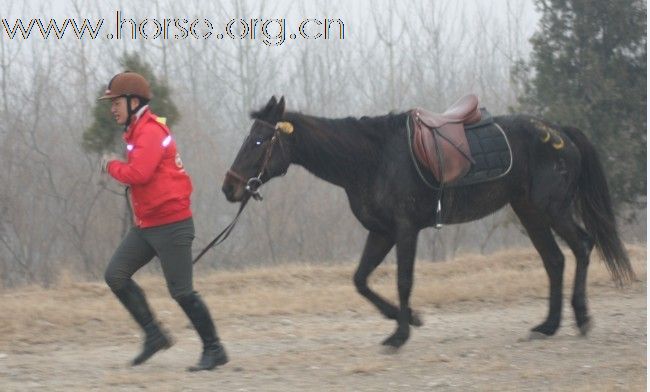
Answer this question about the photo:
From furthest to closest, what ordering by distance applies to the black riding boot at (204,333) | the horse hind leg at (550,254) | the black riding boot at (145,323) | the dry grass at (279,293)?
1. the dry grass at (279,293)
2. the horse hind leg at (550,254)
3. the black riding boot at (145,323)
4. the black riding boot at (204,333)

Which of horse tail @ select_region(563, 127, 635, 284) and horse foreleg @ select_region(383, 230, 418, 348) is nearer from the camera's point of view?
horse foreleg @ select_region(383, 230, 418, 348)

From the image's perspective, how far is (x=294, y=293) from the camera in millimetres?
11094

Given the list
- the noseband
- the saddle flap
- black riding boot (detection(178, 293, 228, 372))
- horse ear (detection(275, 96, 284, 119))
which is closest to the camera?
black riding boot (detection(178, 293, 228, 372))

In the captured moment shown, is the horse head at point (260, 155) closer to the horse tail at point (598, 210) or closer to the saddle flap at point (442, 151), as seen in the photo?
the saddle flap at point (442, 151)

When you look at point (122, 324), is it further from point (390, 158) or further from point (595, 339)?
point (595, 339)

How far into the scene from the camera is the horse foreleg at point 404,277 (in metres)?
7.36

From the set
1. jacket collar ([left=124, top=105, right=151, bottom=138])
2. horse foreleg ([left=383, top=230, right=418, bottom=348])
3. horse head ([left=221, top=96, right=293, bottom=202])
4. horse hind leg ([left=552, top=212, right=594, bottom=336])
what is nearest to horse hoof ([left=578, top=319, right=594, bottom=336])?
horse hind leg ([left=552, top=212, right=594, bottom=336])

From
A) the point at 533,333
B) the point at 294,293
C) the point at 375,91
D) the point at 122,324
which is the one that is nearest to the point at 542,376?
the point at 533,333

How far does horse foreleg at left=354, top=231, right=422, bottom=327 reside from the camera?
25.2 ft

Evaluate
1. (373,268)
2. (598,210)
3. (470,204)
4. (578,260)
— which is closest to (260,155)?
(373,268)

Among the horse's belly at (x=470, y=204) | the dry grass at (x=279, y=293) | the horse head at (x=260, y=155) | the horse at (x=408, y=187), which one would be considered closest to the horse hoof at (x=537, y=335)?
the horse at (x=408, y=187)

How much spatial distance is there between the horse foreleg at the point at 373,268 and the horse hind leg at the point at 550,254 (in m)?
1.25

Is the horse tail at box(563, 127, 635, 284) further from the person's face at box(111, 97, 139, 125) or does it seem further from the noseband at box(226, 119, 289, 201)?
the person's face at box(111, 97, 139, 125)

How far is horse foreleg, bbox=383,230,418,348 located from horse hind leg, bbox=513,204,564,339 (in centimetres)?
130
